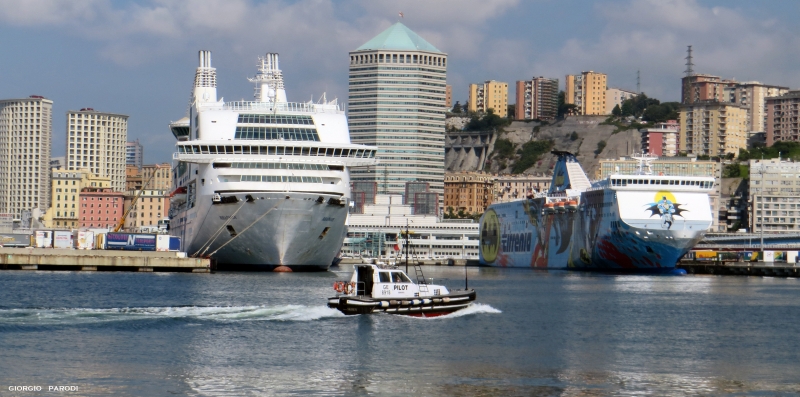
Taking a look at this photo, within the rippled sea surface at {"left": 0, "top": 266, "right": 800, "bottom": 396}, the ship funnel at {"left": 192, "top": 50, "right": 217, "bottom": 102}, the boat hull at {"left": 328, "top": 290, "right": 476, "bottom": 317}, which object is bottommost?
the rippled sea surface at {"left": 0, "top": 266, "right": 800, "bottom": 396}

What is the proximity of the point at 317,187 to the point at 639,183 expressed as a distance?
3751cm

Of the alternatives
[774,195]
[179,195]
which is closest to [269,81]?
[179,195]

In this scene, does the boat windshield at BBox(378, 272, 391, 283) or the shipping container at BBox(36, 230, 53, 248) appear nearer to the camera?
the boat windshield at BBox(378, 272, 391, 283)

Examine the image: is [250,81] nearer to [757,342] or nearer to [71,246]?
[71,246]

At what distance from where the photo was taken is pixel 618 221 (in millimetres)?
99750

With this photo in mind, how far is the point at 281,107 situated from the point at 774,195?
10904 centimetres

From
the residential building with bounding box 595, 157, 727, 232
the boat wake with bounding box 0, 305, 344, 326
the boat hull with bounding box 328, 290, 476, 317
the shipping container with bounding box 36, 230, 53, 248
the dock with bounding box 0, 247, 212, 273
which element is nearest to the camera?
the boat wake with bounding box 0, 305, 344, 326

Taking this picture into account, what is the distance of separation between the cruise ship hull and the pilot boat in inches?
1104

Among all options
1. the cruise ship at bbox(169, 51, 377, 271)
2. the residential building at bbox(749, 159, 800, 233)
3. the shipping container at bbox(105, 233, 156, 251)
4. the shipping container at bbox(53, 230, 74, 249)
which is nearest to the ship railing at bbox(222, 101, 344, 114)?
the cruise ship at bbox(169, 51, 377, 271)

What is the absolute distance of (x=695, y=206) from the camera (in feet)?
321

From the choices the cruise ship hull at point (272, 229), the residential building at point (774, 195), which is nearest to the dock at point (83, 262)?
the cruise ship hull at point (272, 229)

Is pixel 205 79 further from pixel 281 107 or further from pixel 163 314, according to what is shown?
pixel 163 314

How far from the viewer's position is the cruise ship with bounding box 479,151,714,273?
97.1 m

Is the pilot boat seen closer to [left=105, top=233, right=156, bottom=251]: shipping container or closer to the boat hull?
the boat hull
